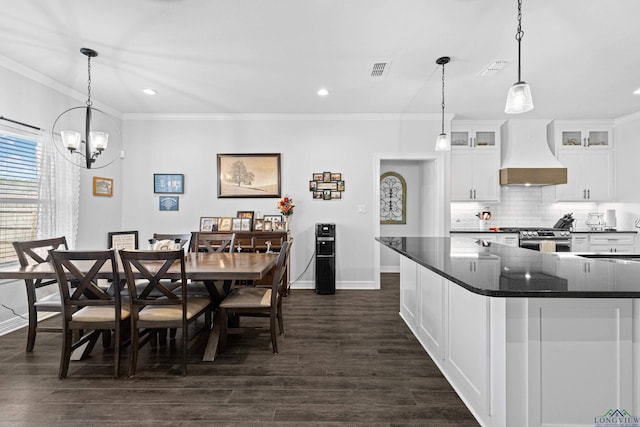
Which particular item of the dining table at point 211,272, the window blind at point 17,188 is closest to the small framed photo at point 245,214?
the dining table at point 211,272

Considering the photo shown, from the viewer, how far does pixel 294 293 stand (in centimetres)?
471

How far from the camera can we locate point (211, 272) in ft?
7.85

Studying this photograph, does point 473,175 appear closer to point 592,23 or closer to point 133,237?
point 592,23

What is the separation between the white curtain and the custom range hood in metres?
6.08

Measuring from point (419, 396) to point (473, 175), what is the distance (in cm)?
412

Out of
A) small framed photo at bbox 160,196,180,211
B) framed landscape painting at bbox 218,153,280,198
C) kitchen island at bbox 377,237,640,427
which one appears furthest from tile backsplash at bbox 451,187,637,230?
small framed photo at bbox 160,196,180,211

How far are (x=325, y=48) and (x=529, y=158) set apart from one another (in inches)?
156

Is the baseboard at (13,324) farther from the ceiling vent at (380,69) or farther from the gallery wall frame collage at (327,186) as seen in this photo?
the ceiling vent at (380,69)

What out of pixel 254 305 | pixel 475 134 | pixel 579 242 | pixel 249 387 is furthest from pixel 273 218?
pixel 579 242

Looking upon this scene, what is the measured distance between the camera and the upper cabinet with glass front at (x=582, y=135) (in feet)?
17.2

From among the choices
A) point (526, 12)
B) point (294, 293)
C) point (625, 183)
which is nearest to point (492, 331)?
point (526, 12)

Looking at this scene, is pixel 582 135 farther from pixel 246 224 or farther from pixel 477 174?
pixel 246 224

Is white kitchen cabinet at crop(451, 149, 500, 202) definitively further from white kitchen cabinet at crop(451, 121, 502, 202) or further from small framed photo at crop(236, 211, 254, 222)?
small framed photo at crop(236, 211, 254, 222)

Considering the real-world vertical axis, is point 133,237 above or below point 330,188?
below
